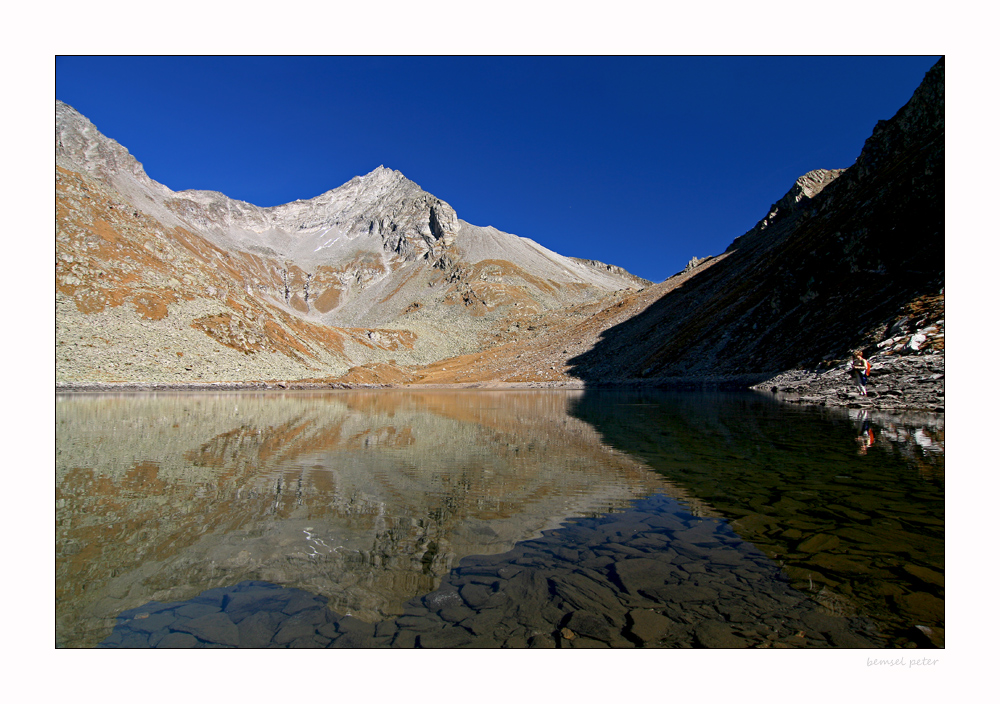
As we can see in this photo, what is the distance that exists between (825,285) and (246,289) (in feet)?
415

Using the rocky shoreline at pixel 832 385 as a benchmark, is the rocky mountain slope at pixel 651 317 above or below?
above

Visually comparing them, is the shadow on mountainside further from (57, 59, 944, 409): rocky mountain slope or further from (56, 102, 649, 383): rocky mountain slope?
(56, 102, 649, 383): rocky mountain slope

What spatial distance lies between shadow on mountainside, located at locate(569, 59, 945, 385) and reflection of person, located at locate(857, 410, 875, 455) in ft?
48.2

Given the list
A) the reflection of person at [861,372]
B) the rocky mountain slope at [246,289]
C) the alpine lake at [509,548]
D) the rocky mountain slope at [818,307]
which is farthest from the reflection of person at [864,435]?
the rocky mountain slope at [246,289]

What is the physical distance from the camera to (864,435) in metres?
15.4

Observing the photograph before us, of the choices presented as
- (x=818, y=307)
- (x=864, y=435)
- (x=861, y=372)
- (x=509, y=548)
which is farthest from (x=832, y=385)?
(x=509, y=548)

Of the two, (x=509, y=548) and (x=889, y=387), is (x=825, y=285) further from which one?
(x=509, y=548)

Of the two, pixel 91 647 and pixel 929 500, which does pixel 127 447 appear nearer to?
pixel 91 647

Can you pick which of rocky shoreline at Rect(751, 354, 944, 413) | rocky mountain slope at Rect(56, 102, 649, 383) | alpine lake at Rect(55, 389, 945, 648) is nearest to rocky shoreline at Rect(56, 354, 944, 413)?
rocky shoreline at Rect(751, 354, 944, 413)

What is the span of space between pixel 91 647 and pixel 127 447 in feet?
45.1

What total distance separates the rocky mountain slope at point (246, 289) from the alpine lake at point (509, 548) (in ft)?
186

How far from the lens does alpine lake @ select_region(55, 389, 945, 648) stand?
198 inches

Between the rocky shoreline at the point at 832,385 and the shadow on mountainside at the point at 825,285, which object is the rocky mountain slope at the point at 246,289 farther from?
the shadow on mountainside at the point at 825,285

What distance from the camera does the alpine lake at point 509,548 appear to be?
5.02m
